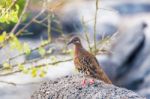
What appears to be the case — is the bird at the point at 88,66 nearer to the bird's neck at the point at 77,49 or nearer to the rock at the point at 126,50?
the bird's neck at the point at 77,49

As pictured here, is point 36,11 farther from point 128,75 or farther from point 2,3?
point 2,3

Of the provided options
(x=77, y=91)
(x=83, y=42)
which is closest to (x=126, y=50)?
(x=83, y=42)

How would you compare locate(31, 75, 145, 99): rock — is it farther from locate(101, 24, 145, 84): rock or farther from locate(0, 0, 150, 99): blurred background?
locate(101, 24, 145, 84): rock

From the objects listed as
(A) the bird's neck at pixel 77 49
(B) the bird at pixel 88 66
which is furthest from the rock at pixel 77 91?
(A) the bird's neck at pixel 77 49

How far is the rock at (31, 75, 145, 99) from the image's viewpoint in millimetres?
4730

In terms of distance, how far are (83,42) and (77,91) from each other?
7.91m

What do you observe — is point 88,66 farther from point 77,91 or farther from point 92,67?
point 77,91

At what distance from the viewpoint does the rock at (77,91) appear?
473 cm

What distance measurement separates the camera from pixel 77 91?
4.92m

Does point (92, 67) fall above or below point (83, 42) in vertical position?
Result: below

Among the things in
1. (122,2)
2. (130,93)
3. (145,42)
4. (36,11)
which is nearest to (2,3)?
(130,93)

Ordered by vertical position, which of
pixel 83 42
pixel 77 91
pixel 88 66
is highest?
pixel 83 42

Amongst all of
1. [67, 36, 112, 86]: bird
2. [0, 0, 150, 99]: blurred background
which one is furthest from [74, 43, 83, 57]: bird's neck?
[0, 0, 150, 99]: blurred background

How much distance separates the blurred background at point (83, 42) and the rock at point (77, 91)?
630mm
